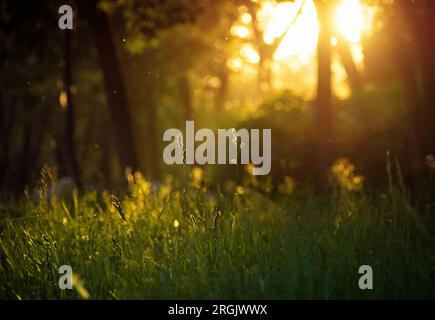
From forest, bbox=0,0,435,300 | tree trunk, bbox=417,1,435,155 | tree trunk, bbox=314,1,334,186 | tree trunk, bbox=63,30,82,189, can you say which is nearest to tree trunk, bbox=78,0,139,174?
forest, bbox=0,0,435,300

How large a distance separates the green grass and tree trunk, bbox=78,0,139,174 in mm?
5590

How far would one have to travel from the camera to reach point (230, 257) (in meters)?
5.45

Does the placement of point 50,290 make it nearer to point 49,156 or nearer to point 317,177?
point 317,177

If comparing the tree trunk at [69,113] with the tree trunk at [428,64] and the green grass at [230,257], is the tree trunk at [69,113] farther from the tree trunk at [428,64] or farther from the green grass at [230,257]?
the tree trunk at [428,64]

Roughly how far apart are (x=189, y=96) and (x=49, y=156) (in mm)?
18750

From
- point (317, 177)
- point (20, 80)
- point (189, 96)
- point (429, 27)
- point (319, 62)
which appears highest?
point (189, 96)

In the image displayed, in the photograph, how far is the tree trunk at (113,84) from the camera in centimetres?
1155

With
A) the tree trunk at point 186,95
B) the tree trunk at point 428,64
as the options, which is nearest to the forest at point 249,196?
the tree trunk at point 428,64

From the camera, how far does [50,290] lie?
522cm

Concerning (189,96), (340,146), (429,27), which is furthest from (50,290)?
(189,96)

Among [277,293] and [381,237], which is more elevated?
[381,237]

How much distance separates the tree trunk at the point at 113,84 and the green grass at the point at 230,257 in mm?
5590

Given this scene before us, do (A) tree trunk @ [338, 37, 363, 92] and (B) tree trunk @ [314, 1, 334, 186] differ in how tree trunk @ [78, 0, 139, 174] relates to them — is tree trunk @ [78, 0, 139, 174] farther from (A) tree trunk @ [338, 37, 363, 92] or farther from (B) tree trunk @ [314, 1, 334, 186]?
(A) tree trunk @ [338, 37, 363, 92]

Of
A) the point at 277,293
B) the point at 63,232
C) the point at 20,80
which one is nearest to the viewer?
the point at 277,293
